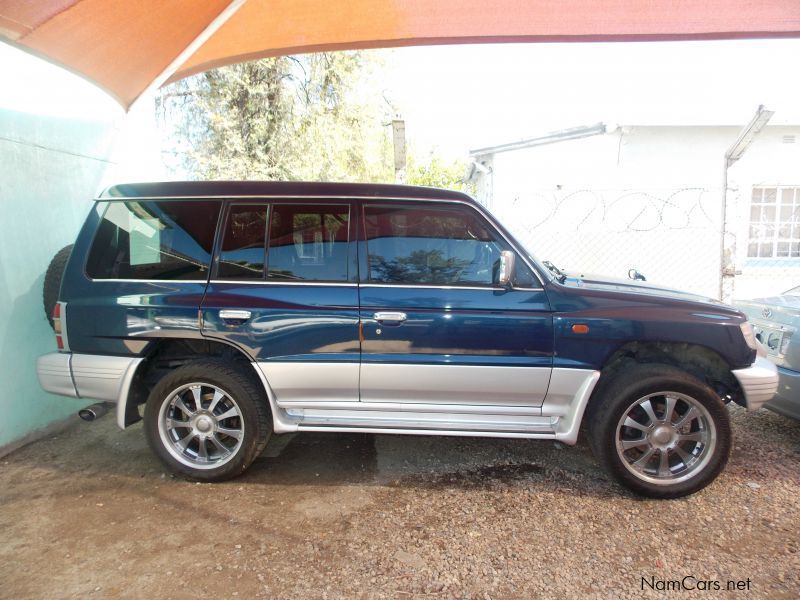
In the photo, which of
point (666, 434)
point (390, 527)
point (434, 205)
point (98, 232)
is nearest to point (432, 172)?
point (434, 205)

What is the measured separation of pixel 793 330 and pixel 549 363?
2.08 metres

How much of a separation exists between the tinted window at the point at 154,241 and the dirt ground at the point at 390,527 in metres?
1.53

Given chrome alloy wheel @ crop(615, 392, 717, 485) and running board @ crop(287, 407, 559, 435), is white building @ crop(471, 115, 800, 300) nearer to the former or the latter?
chrome alloy wheel @ crop(615, 392, 717, 485)

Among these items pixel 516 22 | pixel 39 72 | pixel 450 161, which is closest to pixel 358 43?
pixel 516 22

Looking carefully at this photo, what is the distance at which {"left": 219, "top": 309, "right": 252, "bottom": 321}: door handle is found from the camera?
122 inches

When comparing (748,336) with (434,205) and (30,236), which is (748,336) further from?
(30,236)

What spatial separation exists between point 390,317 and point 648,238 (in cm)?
681

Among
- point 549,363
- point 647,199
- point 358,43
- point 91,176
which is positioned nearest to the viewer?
point 549,363

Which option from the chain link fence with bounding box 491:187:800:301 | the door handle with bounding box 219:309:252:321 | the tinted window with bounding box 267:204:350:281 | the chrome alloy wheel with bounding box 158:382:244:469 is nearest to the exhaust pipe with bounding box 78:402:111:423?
the chrome alloy wheel with bounding box 158:382:244:469

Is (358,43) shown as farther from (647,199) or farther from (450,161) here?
(450,161)

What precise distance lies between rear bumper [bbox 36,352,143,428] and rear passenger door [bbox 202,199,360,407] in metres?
0.68

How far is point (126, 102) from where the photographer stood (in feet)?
16.7

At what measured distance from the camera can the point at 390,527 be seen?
276 cm

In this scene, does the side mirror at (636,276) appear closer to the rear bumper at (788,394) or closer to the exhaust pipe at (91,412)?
the rear bumper at (788,394)
